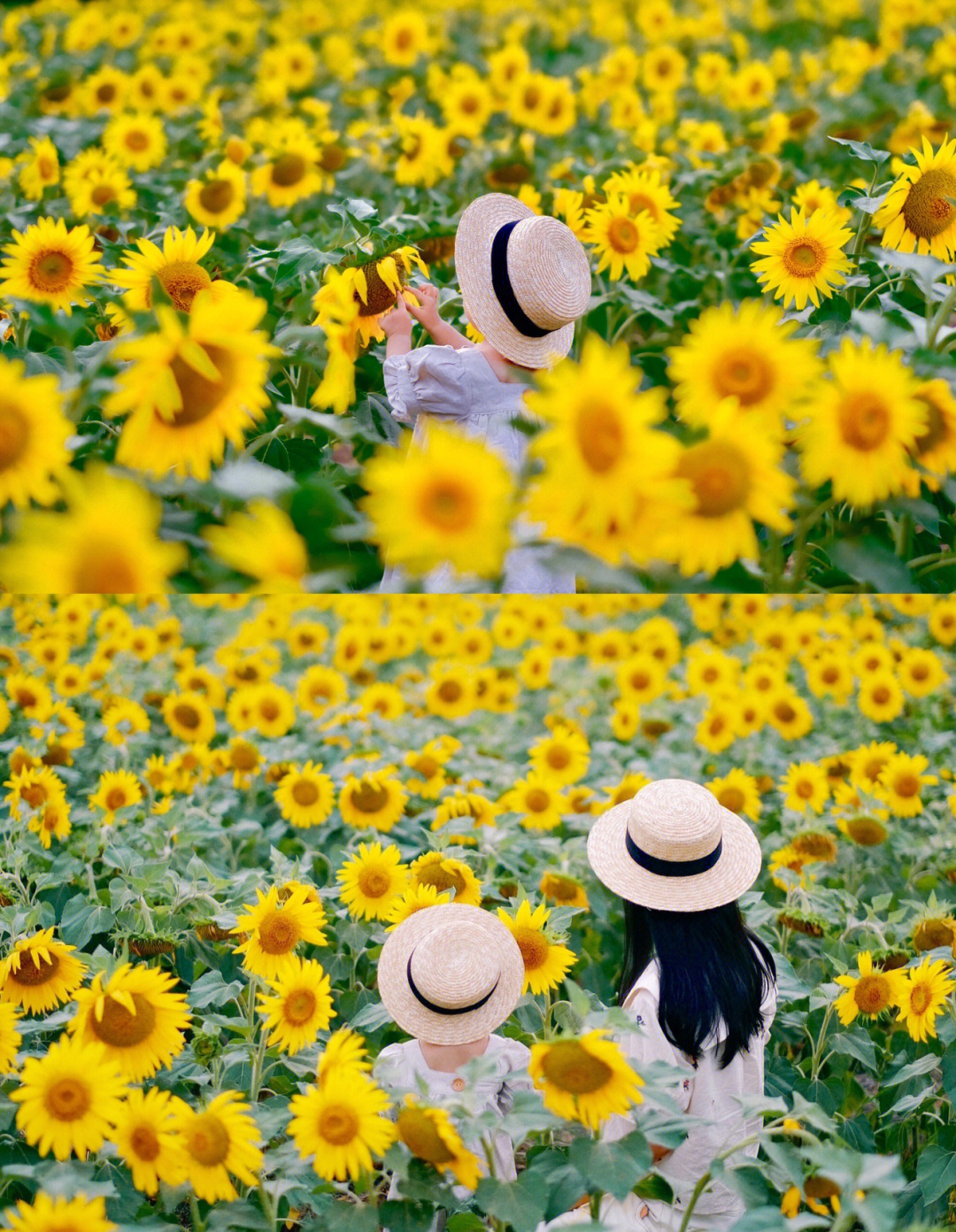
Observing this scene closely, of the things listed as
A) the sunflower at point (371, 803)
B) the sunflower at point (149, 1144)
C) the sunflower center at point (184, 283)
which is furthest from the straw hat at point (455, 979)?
the sunflower center at point (184, 283)

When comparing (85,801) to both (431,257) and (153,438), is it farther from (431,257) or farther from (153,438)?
(153,438)

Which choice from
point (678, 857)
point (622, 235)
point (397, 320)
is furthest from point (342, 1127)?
point (622, 235)

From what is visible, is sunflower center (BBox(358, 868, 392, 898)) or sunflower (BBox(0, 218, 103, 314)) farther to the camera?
sunflower center (BBox(358, 868, 392, 898))

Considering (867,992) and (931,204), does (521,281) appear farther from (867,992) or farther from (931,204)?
(867,992)

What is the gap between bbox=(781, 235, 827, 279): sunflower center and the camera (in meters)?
1.79

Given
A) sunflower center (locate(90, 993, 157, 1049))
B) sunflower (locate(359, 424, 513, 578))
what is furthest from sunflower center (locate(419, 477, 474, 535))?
sunflower center (locate(90, 993, 157, 1049))

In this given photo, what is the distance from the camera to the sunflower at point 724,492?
74cm

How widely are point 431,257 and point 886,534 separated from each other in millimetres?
1847

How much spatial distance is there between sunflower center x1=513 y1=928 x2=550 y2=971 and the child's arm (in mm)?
1002

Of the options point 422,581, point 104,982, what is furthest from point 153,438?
point 104,982

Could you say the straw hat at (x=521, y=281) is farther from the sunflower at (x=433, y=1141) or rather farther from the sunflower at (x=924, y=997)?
the sunflower at (x=924, y=997)

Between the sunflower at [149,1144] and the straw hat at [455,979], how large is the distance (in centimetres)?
44

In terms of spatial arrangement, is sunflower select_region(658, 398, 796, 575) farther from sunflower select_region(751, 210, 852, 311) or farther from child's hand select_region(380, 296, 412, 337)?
sunflower select_region(751, 210, 852, 311)

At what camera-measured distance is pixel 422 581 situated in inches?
35.8
